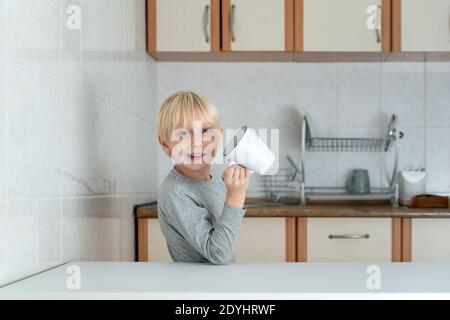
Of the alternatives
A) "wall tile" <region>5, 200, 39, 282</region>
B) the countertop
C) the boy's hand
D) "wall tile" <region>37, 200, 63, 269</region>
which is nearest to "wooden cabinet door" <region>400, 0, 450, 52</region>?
the countertop

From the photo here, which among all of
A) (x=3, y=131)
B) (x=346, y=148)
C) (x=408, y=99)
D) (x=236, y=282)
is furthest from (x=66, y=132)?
(x=408, y=99)

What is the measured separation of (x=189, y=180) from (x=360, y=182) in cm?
154

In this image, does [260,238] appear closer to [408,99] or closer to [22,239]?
[408,99]

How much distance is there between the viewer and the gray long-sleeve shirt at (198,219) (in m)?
1.31

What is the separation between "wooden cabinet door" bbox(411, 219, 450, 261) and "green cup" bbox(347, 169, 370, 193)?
1.57ft

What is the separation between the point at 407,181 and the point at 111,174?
1442mm

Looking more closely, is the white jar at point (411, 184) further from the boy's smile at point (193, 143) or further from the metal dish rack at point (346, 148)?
the boy's smile at point (193, 143)

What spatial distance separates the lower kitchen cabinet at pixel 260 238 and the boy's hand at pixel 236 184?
3.73ft

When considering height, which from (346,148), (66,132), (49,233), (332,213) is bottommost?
(332,213)

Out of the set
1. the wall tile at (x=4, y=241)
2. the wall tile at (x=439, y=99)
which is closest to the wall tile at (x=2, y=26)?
the wall tile at (x=4, y=241)

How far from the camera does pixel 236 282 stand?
1.02 m

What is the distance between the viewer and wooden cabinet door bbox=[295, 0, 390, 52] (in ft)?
8.86

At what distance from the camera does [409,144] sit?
299cm
